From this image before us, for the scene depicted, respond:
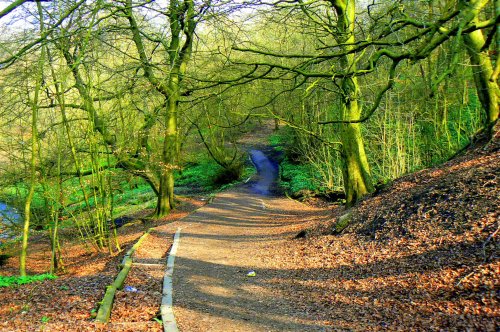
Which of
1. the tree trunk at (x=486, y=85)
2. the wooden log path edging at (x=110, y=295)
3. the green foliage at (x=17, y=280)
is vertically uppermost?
the tree trunk at (x=486, y=85)

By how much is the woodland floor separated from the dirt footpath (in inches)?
1.0

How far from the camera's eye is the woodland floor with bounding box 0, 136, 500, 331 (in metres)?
4.94

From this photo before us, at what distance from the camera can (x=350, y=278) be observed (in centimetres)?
666

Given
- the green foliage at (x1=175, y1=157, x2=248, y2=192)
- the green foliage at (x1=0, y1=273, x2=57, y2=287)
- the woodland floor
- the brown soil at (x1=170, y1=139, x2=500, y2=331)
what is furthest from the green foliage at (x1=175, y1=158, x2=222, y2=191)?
the green foliage at (x1=0, y1=273, x2=57, y2=287)

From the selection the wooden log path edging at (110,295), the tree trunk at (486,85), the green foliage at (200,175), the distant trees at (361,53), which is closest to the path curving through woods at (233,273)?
the wooden log path edging at (110,295)

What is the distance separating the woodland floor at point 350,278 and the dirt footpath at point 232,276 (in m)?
0.02

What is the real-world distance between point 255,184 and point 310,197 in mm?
6055

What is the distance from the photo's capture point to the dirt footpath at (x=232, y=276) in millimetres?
5449

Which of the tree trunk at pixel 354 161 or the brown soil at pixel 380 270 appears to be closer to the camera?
the brown soil at pixel 380 270

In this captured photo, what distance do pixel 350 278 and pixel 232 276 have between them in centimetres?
218

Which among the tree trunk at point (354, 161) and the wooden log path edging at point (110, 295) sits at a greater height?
the tree trunk at point (354, 161)

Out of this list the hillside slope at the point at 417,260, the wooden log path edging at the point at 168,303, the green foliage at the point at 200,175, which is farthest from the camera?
the green foliage at the point at 200,175

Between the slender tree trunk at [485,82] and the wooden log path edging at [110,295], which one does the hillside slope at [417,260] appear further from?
the wooden log path edging at [110,295]

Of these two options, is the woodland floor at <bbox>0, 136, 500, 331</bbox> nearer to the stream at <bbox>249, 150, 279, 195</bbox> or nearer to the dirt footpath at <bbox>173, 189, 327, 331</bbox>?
the dirt footpath at <bbox>173, 189, 327, 331</bbox>
